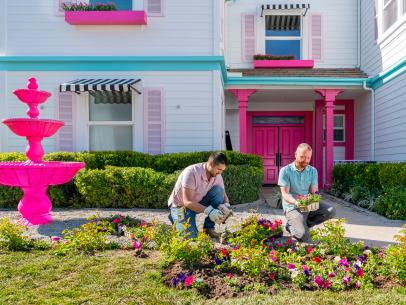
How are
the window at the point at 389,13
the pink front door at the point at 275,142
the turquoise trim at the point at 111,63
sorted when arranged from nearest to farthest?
the turquoise trim at the point at 111,63, the window at the point at 389,13, the pink front door at the point at 275,142

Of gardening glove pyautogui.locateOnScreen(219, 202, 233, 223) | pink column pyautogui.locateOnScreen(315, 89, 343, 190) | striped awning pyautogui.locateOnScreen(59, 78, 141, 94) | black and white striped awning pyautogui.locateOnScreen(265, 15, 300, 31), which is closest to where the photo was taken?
gardening glove pyautogui.locateOnScreen(219, 202, 233, 223)

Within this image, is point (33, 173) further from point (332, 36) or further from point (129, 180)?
point (332, 36)

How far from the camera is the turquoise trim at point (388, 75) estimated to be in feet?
30.6

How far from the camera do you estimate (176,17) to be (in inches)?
359

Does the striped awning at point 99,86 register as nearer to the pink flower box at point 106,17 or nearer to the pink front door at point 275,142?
the pink flower box at point 106,17

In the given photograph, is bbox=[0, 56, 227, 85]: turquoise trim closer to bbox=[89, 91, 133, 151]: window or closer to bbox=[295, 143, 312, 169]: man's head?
bbox=[89, 91, 133, 151]: window

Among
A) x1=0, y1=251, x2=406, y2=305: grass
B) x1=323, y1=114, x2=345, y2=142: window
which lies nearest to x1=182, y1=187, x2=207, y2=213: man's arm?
x1=0, y1=251, x2=406, y2=305: grass

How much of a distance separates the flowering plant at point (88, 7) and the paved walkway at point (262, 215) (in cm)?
466

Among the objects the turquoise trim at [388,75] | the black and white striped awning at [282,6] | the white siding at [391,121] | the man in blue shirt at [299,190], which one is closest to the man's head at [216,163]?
the man in blue shirt at [299,190]

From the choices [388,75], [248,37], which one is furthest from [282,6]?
[388,75]

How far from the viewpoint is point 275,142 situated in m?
14.0

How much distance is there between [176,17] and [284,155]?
6910 millimetres

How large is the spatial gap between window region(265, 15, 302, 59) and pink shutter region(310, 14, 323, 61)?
468 millimetres

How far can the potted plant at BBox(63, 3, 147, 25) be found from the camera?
8758mm
